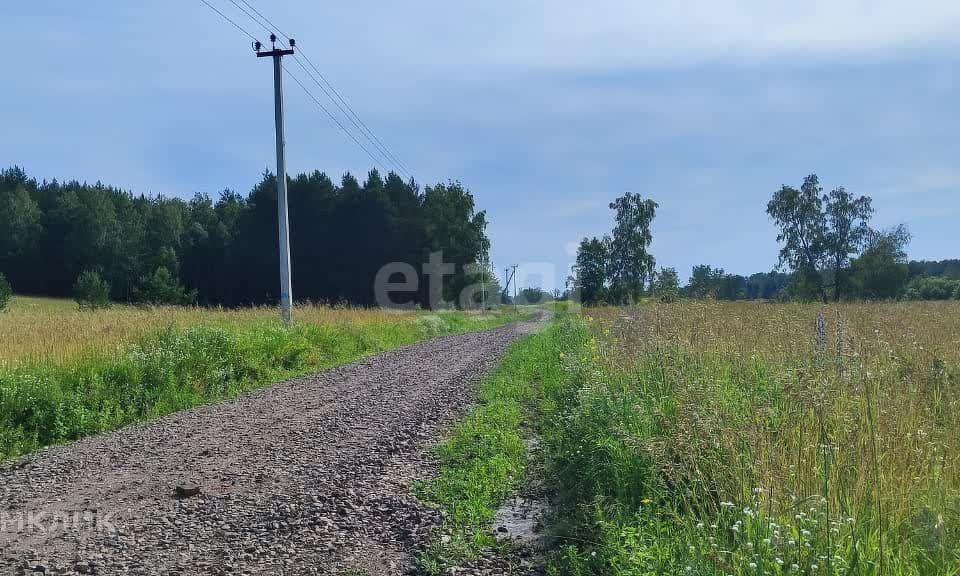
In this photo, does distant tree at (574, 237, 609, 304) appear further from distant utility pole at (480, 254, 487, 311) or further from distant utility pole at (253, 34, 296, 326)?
distant utility pole at (253, 34, 296, 326)

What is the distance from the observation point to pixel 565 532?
4.00 m

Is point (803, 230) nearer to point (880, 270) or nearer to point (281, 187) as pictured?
point (880, 270)

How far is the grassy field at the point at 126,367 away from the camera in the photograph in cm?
745

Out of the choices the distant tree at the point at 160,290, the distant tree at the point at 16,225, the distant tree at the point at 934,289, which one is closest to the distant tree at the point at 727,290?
the distant tree at the point at 934,289

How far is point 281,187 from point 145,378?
8.62 metres

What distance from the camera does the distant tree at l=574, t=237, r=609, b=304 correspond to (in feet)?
193

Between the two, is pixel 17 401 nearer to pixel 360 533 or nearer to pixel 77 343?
pixel 77 343

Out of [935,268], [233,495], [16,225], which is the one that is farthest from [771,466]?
[16,225]

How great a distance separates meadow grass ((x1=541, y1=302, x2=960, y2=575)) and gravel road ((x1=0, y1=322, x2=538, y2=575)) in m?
1.31

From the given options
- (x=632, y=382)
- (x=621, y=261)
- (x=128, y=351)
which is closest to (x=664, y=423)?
(x=632, y=382)

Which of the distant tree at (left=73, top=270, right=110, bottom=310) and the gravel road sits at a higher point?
the distant tree at (left=73, top=270, right=110, bottom=310)

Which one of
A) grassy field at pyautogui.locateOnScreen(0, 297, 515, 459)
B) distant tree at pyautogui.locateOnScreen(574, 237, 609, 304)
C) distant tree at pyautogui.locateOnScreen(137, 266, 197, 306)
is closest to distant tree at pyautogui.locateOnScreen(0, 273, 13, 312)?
distant tree at pyautogui.locateOnScreen(137, 266, 197, 306)

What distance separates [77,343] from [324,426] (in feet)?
17.1

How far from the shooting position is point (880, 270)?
45719 millimetres
